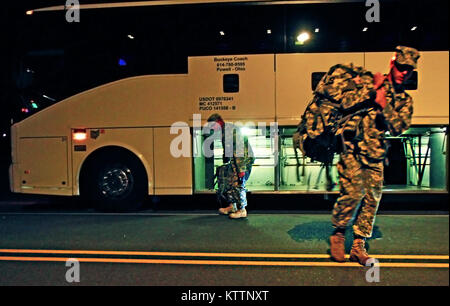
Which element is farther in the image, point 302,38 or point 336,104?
point 302,38

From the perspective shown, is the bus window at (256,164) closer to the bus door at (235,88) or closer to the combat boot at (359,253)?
the bus door at (235,88)

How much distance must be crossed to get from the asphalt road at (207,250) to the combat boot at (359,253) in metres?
0.09

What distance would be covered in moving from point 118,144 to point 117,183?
2.46 ft

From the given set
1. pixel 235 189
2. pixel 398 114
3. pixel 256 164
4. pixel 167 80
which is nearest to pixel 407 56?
pixel 398 114

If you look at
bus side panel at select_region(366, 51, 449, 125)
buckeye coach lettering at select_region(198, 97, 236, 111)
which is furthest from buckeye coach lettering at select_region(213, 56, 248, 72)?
bus side panel at select_region(366, 51, 449, 125)

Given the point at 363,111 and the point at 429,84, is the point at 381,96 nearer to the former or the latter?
the point at 363,111

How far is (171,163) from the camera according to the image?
6.06m

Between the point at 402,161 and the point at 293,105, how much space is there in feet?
12.0

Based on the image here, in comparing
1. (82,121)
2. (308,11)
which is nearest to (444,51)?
(308,11)

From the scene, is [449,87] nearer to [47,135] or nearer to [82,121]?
[82,121]

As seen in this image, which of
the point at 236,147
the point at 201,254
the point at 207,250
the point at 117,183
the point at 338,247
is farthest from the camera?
the point at 117,183

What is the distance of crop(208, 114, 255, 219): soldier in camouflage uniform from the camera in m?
5.47

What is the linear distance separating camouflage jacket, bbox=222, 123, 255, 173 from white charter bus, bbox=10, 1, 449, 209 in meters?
0.58

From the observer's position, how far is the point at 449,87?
18.6 ft
